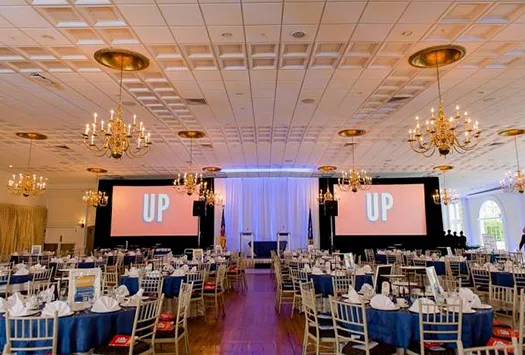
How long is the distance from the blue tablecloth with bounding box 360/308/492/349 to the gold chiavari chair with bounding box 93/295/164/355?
229 centimetres

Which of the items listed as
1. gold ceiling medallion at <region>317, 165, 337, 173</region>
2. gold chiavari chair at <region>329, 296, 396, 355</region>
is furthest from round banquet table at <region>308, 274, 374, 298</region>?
gold ceiling medallion at <region>317, 165, 337, 173</region>

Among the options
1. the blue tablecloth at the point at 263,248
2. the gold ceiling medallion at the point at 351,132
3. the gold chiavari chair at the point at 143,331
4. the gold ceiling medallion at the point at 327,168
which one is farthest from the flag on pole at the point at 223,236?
the gold chiavari chair at the point at 143,331

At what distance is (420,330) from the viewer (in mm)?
3533

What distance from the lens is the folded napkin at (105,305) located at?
388 cm

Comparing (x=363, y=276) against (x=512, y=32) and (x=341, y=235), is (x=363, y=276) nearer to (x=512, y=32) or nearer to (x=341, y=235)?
(x=512, y=32)

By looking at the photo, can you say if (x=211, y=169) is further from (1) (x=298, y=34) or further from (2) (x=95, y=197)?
(1) (x=298, y=34)

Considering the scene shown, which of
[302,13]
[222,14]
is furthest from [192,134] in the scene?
[302,13]

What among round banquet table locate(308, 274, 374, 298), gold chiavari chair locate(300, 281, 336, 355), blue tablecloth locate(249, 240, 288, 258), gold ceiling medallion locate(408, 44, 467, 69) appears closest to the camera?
gold chiavari chair locate(300, 281, 336, 355)

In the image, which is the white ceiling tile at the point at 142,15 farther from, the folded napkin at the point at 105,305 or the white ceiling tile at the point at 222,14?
the folded napkin at the point at 105,305

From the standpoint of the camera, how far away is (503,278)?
288 inches

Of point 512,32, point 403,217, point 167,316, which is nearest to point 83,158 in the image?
point 167,316

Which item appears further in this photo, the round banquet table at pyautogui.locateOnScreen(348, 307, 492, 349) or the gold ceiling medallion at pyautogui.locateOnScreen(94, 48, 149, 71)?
the gold ceiling medallion at pyautogui.locateOnScreen(94, 48, 149, 71)

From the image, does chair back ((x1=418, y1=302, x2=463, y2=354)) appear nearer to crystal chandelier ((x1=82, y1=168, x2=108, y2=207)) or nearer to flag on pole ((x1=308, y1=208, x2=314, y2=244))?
crystal chandelier ((x1=82, y1=168, x2=108, y2=207))

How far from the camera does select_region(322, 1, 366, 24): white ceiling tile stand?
177 inches
